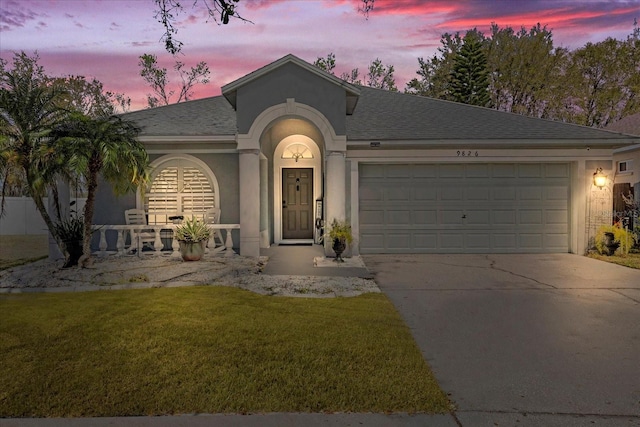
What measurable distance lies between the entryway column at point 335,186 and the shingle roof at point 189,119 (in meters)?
2.76

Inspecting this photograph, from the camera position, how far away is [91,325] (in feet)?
17.7

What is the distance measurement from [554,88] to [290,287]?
29174 millimetres

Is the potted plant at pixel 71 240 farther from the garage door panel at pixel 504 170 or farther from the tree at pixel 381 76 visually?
the tree at pixel 381 76

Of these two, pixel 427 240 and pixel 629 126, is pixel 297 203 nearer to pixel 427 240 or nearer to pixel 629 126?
pixel 427 240

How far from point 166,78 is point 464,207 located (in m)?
25.9

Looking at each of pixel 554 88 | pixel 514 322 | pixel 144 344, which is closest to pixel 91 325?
pixel 144 344

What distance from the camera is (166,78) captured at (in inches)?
1224

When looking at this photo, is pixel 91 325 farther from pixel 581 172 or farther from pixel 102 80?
pixel 102 80

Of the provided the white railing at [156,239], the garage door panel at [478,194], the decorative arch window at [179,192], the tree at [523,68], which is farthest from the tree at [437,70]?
A: the white railing at [156,239]

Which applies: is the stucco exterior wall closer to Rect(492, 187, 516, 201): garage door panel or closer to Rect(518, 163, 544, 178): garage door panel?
Rect(492, 187, 516, 201): garage door panel

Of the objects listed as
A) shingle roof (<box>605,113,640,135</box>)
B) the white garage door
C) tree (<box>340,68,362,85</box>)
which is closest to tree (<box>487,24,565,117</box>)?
tree (<box>340,68,362,85</box>)

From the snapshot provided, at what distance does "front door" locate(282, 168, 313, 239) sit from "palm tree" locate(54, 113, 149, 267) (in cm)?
531

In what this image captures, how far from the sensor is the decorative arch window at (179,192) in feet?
39.0

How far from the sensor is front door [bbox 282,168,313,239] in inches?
551
